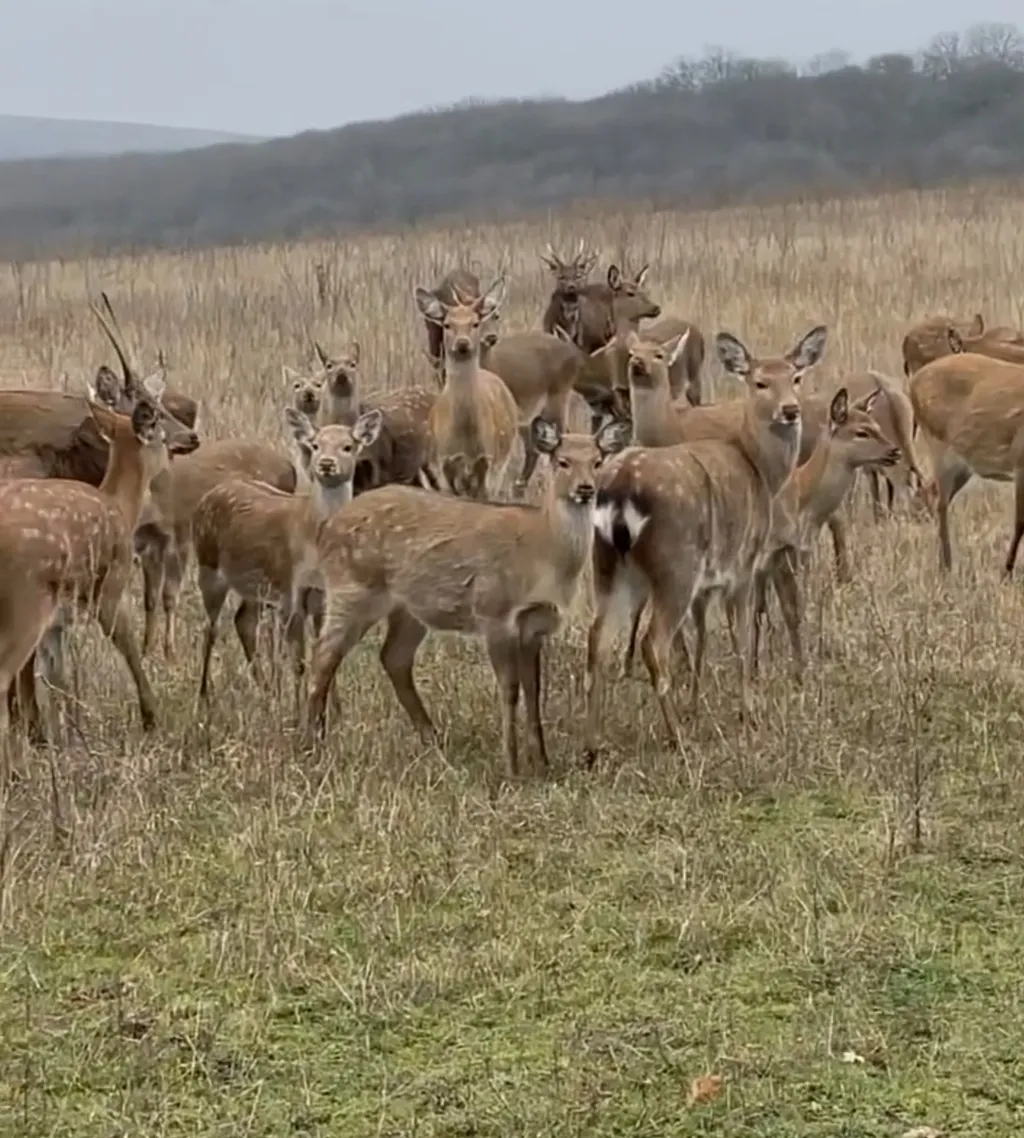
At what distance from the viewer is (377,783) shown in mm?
7242

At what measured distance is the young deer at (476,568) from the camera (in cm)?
771

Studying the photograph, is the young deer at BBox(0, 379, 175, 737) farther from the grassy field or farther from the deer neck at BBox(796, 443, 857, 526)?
the deer neck at BBox(796, 443, 857, 526)

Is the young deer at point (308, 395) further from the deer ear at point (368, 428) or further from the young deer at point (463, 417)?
the deer ear at point (368, 428)

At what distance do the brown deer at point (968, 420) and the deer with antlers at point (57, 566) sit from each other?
183 inches

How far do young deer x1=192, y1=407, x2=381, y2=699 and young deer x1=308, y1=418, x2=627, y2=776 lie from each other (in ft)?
1.90

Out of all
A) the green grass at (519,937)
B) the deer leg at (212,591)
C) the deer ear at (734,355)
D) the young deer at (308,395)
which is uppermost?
the deer ear at (734,355)

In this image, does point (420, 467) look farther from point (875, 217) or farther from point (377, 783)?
point (875, 217)

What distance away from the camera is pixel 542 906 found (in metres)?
6.27

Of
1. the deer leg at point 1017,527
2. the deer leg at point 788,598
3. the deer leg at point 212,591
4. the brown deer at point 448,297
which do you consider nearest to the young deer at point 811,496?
the deer leg at point 788,598

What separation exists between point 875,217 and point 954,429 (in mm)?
15355

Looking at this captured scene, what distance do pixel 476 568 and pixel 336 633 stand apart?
627 millimetres

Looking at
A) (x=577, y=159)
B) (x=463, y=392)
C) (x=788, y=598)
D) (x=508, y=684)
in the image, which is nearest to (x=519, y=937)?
(x=508, y=684)

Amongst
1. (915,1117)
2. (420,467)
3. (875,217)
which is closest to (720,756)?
(915,1117)

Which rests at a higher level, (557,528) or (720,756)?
(557,528)
